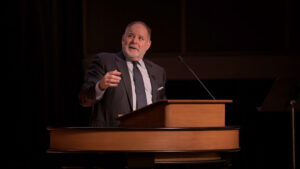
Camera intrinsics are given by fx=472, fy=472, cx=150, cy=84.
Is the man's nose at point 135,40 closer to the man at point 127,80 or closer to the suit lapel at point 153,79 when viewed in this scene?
the man at point 127,80

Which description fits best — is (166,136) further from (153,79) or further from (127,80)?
(153,79)

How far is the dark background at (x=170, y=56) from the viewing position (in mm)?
4727

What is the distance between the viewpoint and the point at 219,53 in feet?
16.7

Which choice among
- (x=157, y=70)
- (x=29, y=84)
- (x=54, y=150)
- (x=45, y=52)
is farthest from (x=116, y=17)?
(x=54, y=150)

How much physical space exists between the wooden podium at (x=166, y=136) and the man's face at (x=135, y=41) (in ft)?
2.71

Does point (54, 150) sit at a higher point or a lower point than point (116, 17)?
lower

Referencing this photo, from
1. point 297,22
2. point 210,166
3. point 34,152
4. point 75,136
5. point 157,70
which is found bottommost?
point 34,152

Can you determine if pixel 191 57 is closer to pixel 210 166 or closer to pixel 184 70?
pixel 184 70

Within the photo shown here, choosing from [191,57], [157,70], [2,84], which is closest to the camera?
[157,70]

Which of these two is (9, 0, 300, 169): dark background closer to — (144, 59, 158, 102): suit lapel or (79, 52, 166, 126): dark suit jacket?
(144, 59, 158, 102): suit lapel

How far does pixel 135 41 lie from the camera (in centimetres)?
301

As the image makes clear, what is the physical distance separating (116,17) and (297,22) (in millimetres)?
1976

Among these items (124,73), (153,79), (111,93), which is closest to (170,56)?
(153,79)

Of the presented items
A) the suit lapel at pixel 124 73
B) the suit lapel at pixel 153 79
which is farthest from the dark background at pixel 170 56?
the suit lapel at pixel 124 73
